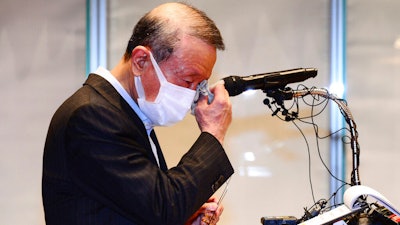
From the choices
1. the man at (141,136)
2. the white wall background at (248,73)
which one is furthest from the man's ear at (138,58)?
the white wall background at (248,73)

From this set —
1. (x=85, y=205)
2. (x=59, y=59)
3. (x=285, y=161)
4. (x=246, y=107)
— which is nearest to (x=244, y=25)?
(x=246, y=107)

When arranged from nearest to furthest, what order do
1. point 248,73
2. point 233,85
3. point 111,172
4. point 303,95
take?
point 111,172 → point 233,85 → point 303,95 → point 248,73

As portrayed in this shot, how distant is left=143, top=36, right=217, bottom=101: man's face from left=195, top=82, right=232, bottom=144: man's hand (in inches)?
2.2

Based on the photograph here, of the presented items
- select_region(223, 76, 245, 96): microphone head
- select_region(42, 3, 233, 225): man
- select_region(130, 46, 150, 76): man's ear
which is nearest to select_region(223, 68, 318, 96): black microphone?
select_region(223, 76, 245, 96): microphone head

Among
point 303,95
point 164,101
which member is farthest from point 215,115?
point 303,95

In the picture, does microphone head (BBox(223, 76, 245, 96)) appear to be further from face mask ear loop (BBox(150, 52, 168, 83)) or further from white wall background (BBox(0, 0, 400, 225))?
white wall background (BBox(0, 0, 400, 225))

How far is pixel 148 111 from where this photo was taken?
1.00m

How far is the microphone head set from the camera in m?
1.12

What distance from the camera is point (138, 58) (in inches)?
38.2

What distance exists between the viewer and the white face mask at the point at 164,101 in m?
0.98

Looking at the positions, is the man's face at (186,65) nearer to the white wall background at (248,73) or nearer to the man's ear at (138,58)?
the man's ear at (138,58)

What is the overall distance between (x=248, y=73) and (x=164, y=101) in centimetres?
129

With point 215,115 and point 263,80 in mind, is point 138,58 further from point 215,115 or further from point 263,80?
point 263,80

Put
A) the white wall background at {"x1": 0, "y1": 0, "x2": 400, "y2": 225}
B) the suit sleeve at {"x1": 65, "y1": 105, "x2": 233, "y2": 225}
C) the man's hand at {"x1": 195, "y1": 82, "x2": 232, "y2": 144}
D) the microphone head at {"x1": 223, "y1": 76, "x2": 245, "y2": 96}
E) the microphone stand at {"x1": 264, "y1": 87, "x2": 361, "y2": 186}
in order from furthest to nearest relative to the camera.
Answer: the white wall background at {"x1": 0, "y1": 0, "x2": 400, "y2": 225} → the microphone stand at {"x1": 264, "y1": 87, "x2": 361, "y2": 186} → the microphone head at {"x1": 223, "y1": 76, "x2": 245, "y2": 96} → the man's hand at {"x1": 195, "y1": 82, "x2": 232, "y2": 144} → the suit sleeve at {"x1": 65, "y1": 105, "x2": 233, "y2": 225}
